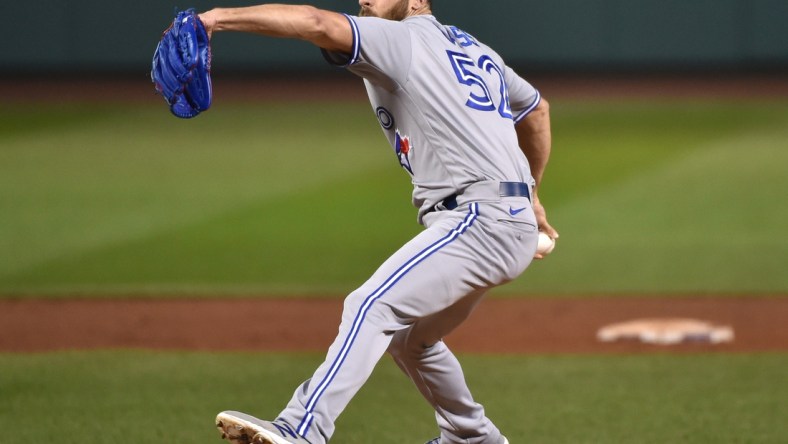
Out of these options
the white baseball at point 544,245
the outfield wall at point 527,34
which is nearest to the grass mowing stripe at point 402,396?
the white baseball at point 544,245

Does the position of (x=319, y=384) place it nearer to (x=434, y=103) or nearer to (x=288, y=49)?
(x=434, y=103)

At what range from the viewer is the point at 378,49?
11.5 feet

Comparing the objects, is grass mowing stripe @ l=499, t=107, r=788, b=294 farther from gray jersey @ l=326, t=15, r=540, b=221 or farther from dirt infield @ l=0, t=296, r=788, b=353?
gray jersey @ l=326, t=15, r=540, b=221

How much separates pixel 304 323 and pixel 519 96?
11.6 feet

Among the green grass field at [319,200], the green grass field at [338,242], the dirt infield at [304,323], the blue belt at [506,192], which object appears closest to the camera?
the blue belt at [506,192]

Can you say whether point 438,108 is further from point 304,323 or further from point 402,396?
point 304,323

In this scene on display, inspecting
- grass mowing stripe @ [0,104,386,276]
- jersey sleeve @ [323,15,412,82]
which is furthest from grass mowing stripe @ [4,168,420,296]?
jersey sleeve @ [323,15,412,82]

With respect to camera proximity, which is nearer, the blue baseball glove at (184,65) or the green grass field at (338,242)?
the blue baseball glove at (184,65)

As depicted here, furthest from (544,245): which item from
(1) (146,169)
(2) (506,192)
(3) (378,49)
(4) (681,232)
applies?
(1) (146,169)

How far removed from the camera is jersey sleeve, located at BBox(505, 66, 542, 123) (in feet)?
13.6

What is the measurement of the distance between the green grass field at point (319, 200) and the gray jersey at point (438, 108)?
4.61 metres

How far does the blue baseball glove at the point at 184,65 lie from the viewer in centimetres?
334

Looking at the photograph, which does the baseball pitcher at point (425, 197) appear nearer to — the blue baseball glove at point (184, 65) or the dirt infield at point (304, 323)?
the blue baseball glove at point (184, 65)

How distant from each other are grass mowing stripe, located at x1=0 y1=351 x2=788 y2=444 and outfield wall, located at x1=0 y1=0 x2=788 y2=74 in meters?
13.5
